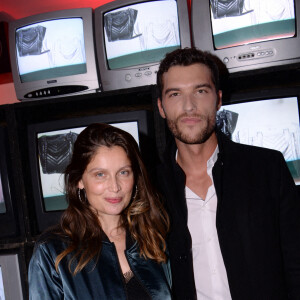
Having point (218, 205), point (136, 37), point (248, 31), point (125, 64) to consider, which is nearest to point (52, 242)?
point (218, 205)

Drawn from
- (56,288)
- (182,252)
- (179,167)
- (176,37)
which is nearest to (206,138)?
(179,167)

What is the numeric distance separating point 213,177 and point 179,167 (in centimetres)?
16

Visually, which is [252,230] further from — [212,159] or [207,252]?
[212,159]

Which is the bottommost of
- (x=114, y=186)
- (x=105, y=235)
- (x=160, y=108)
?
(x=105, y=235)

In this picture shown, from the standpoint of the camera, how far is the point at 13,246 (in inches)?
69.1

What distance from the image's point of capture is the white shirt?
4.89 ft

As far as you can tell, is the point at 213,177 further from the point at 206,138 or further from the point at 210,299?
the point at 210,299

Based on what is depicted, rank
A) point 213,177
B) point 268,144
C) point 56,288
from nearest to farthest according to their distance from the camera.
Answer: point 56,288 → point 213,177 → point 268,144

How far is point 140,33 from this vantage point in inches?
77.2

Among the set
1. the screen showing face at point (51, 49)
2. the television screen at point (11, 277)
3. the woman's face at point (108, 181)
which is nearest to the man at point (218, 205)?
the woman's face at point (108, 181)

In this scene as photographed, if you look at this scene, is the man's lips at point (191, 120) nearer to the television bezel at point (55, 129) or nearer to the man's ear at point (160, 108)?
the man's ear at point (160, 108)

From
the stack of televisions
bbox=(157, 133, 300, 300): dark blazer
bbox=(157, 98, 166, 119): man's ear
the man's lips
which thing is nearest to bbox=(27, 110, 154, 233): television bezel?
the stack of televisions

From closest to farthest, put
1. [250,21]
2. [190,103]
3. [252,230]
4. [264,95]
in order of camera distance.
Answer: [252,230] → [190,103] → [264,95] → [250,21]

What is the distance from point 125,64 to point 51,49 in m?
0.42
